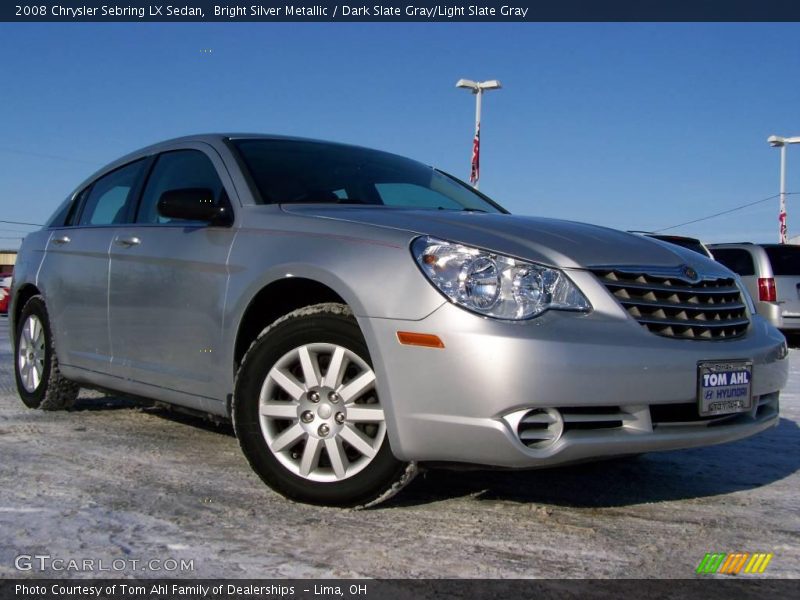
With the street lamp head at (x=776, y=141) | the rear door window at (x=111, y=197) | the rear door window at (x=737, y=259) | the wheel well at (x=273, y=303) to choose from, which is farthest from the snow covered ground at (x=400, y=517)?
the street lamp head at (x=776, y=141)

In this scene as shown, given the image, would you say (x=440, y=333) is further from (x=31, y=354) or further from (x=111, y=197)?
(x=31, y=354)

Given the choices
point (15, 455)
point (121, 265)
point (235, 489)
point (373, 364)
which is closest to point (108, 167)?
point (121, 265)

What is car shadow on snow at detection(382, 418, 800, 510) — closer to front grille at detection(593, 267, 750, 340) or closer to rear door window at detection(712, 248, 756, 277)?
front grille at detection(593, 267, 750, 340)

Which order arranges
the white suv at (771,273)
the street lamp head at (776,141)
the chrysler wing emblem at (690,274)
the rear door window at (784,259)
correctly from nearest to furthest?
the chrysler wing emblem at (690,274), the white suv at (771,273), the rear door window at (784,259), the street lamp head at (776,141)

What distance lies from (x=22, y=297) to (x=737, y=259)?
379 inches

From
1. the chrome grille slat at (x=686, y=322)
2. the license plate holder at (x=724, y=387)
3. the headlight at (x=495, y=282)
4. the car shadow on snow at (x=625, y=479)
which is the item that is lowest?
the car shadow on snow at (x=625, y=479)

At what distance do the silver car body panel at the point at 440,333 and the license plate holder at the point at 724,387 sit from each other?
31 mm

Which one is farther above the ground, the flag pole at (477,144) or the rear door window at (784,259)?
the flag pole at (477,144)

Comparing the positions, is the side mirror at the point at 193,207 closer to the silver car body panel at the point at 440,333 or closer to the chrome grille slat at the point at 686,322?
the silver car body panel at the point at 440,333

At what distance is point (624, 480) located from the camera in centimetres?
381

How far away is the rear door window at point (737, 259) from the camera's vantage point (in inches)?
464

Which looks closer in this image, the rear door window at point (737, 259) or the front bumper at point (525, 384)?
the front bumper at point (525, 384)

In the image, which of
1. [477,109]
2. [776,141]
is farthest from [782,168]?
[477,109]

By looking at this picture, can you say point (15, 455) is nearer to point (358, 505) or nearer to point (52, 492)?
point (52, 492)
